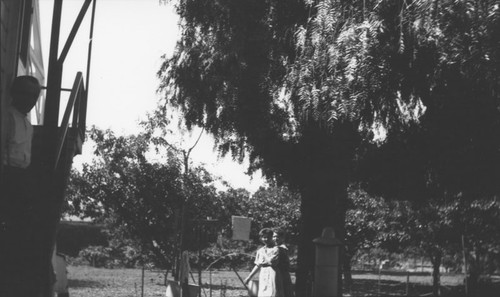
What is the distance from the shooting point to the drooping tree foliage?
8547 millimetres

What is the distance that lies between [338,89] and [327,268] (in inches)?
113

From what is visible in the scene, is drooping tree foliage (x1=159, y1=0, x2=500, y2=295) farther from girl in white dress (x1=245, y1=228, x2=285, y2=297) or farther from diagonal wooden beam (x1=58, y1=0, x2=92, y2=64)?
diagonal wooden beam (x1=58, y1=0, x2=92, y2=64)

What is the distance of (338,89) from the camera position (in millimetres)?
8875

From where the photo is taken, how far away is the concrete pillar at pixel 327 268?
22.6 ft

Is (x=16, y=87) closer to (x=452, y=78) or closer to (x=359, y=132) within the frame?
(x=452, y=78)

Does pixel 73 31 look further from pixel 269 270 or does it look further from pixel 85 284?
pixel 85 284

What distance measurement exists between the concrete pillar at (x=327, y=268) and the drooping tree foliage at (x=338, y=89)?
7.89ft

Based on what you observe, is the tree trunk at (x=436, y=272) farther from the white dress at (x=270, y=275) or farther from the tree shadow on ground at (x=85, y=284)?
the white dress at (x=270, y=275)

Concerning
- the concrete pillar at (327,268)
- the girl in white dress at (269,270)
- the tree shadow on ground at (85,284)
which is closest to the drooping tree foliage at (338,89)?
the girl in white dress at (269,270)

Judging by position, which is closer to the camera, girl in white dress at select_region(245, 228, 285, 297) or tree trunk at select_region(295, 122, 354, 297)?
girl in white dress at select_region(245, 228, 285, 297)

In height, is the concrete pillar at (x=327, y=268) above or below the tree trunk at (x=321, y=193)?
below

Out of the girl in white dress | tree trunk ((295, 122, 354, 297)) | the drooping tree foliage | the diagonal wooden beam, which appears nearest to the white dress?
the girl in white dress

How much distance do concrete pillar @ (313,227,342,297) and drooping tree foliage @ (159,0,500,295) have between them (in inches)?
94.7

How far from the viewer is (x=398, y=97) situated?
36.4 feet
